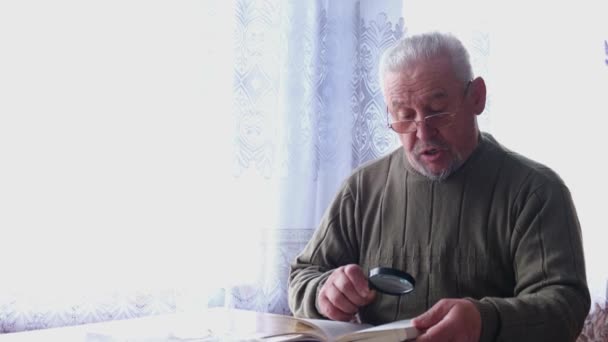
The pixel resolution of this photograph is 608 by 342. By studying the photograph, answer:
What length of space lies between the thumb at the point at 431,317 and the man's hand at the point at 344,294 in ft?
0.60

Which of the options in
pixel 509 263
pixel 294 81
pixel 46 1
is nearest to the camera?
pixel 509 263

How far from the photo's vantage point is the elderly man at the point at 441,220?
1.31 m

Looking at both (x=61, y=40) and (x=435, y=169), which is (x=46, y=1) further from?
(x=435, y=169)

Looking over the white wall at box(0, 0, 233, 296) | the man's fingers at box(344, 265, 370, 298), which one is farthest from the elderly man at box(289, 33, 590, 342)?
the white wall at box(0, 0, 233, 296)

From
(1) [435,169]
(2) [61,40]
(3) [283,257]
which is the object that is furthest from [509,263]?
(2) [61,40]

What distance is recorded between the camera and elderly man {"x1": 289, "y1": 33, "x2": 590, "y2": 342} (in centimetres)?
131

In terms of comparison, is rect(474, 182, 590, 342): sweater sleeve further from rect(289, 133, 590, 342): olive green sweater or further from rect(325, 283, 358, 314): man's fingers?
rect(325, 283, 358, 314): man's fingers

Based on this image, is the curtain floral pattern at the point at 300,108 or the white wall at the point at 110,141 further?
the curtain floral pattern at the point at 300,108

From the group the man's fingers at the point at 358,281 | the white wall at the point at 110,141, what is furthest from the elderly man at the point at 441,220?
the white wall at the point at 110,141

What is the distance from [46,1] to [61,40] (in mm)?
92

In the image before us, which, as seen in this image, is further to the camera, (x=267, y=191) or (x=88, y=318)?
(x=267, y=191)

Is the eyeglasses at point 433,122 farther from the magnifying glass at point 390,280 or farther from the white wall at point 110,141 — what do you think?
the white wall at point 110,141

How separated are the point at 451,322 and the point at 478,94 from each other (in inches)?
23.4

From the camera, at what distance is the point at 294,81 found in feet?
6.90
